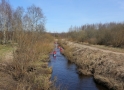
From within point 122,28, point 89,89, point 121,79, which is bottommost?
point 89,89

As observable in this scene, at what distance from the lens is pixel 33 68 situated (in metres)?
11.9

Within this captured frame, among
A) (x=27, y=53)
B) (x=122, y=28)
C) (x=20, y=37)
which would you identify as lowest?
(x=27, y=53)

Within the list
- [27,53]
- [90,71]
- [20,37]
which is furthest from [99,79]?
[20,37]

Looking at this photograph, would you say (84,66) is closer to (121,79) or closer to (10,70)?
(121,79)

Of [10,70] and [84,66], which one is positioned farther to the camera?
[84,66]

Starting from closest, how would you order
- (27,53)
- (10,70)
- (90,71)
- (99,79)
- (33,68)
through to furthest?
(27,53) → (10,70) → (33,68) → (99,79) → (90,71)

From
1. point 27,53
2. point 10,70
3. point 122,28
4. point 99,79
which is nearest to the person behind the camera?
point 27,53

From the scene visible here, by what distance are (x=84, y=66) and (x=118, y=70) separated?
13.6 feet

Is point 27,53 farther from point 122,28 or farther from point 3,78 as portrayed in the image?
Answer: point 122,28

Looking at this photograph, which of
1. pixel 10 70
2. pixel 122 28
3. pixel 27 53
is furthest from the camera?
pixel 122 28

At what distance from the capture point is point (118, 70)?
12516 mm

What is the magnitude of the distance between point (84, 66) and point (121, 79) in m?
5.19

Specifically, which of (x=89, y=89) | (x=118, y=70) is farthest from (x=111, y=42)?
(x=89, y=89)

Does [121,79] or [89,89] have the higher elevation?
[121,79]
